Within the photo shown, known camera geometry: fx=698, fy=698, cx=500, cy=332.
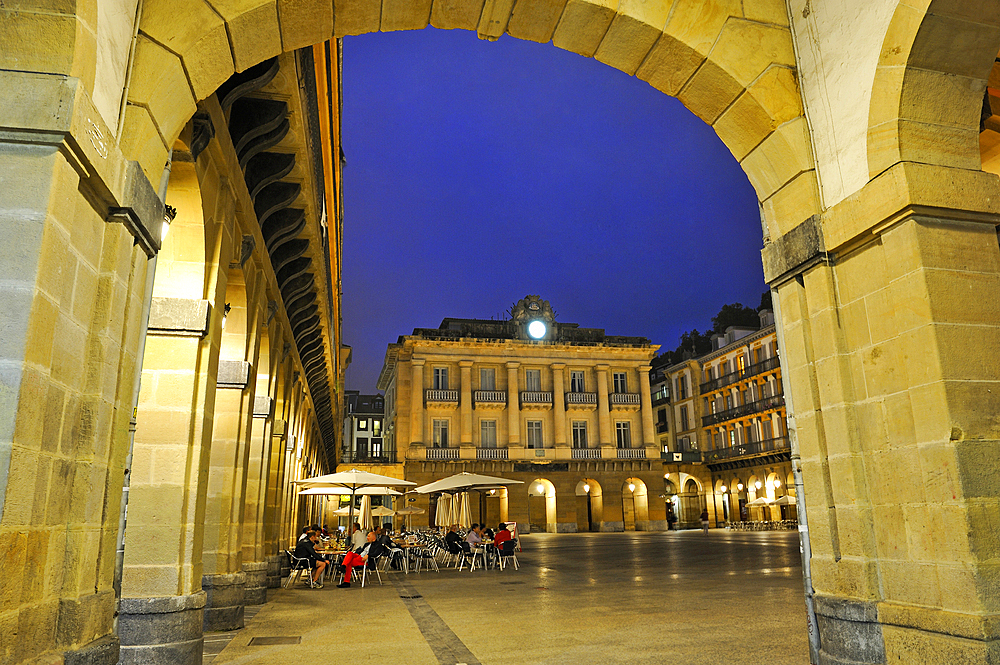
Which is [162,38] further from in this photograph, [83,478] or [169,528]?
[169,528]

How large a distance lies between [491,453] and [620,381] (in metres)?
11.1

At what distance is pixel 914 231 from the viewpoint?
4.29 metres

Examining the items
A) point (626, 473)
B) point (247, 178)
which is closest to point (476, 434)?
point (626, 473)

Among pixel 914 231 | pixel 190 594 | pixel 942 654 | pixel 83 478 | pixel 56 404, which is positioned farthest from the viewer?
pixel 190 594

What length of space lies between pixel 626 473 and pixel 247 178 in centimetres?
4204

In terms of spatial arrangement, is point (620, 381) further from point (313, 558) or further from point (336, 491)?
point (313, 558)

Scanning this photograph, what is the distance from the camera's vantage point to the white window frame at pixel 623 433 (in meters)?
49.5

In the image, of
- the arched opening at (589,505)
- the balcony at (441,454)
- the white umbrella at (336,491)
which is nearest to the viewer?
the white umbrella at (336,491)

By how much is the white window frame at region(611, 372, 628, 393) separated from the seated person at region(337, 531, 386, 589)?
1432 inches

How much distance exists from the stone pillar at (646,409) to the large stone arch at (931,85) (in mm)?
46036

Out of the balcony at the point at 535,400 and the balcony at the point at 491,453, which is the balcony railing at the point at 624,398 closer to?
the balcony at the point at 535,400

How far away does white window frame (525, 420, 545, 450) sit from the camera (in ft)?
156

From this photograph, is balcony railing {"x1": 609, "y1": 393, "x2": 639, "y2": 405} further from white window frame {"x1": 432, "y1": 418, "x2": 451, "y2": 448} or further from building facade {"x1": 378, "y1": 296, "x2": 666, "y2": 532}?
white window frame {"x1": 432, "y1": 418, "x2": 451, "y2": 448}

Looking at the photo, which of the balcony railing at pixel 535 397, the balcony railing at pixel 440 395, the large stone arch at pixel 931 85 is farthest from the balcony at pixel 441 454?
the large stone arch at pixel 931 85
